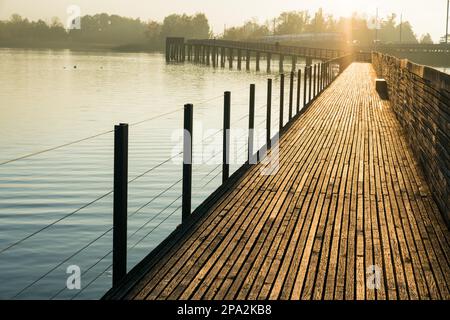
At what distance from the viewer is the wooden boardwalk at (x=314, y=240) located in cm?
477

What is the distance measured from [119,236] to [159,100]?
35.9 metres

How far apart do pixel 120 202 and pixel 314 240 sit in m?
1.83

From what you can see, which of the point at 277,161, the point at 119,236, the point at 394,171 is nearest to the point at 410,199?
the point at 394,171

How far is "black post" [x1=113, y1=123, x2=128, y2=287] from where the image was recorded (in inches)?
191

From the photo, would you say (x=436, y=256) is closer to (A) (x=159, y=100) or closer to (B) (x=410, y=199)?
(B) (x=410, y=199)

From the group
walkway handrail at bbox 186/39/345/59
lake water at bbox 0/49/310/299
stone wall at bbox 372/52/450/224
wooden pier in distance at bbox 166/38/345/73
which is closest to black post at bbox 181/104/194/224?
lake water at bbox 0/49/310/299

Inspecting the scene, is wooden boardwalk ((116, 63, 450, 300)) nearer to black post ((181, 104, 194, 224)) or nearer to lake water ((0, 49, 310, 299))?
black post ((181, 104, 194, 224))

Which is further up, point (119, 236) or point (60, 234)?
point (119, 236)

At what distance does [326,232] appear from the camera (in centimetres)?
620

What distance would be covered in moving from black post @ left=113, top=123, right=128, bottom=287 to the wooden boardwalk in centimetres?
19

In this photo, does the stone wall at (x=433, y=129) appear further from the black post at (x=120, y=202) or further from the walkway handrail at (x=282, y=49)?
the walkway handrail at (x=282, y=49)

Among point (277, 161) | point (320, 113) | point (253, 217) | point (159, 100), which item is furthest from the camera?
point (159, 100)

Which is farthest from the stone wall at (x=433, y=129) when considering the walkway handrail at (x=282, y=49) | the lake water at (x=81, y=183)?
the walkway handrail at (x=282, y=49)

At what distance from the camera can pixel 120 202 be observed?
16.2 feet
